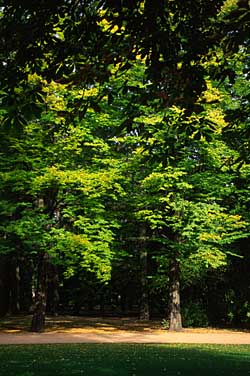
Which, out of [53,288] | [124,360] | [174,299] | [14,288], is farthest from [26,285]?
[124,360]

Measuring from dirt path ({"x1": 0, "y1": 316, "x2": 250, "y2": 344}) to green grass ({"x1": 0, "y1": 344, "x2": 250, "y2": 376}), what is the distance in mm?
1771

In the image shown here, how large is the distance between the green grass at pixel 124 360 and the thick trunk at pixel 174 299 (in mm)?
6154

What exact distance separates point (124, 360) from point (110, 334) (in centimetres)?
817

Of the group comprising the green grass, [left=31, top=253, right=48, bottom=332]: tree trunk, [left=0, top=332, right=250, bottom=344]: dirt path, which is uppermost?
[left=31, top=253, right=48, bottom=332]: tree trunk

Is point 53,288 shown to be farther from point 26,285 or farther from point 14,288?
point 26,285

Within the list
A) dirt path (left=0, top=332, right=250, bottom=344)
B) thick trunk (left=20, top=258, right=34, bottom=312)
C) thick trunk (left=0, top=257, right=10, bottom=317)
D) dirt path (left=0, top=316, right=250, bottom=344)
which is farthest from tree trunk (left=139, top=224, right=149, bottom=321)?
thick trunk (left=20, top=258, right=34, bottom=312)

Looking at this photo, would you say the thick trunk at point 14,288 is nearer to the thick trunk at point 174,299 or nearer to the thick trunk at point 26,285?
the thick trunk at point 26,285

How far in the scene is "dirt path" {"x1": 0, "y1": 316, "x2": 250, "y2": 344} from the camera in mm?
17062

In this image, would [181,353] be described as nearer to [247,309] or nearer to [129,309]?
[247,309]

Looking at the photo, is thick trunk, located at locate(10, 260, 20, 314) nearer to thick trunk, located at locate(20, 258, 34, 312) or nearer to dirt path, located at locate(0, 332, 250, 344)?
thick trunk, located at locate(20, 258, 34, 312)

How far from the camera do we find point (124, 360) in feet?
39.0

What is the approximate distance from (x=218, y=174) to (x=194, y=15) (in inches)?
675

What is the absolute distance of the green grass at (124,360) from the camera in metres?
10.1

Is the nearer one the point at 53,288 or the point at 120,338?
the point at 120,338
